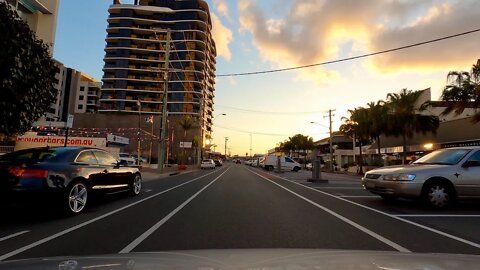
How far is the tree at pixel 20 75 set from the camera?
10141 mm

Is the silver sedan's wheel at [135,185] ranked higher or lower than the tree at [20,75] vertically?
Answer: lower

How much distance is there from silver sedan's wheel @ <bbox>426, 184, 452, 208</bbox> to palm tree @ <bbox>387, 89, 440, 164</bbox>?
1267 inches

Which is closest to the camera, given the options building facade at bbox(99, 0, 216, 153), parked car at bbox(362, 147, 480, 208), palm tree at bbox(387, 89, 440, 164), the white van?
parked car at bbox(362, 147, 480, 208)

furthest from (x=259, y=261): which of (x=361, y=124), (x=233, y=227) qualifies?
(x=361, y=124)

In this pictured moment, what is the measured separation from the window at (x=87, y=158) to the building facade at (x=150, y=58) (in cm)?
9511

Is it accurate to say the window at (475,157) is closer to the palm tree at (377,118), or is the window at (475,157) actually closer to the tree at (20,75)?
the tree at (20,75)

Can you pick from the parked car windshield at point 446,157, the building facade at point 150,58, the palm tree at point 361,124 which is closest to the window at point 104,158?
the parked car windshield at point 446,157

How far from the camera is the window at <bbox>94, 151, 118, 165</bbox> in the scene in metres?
10.8

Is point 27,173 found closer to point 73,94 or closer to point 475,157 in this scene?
point 475,157

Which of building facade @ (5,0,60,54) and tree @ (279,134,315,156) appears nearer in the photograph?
building facade @ (5,0,60,54)

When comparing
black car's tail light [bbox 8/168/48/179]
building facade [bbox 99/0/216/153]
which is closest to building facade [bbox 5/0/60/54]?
black car's tail light [bbox 8/168/48/179]

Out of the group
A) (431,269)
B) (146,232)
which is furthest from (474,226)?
(146,232)

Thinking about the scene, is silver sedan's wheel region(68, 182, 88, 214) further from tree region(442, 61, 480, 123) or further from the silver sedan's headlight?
tree region(442, 61, 480, 123)

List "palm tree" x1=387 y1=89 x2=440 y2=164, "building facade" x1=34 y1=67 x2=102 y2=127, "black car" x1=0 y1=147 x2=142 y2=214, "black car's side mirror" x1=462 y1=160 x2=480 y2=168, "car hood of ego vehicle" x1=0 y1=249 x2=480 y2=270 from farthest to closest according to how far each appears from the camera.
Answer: "building facade" x1=34 y1=67 x2=102 y2=127 → "palm tree" x1=387 y1=89 x2=440 y2=164 → "black car's side mirror" x1=462 y1=160 x2=480 y2=168 → "black car" x1=0 y1=147 x2=142 y2=214 → "car hood of ego vehicle" x1=0 y1=249 x2=480 y2=270
